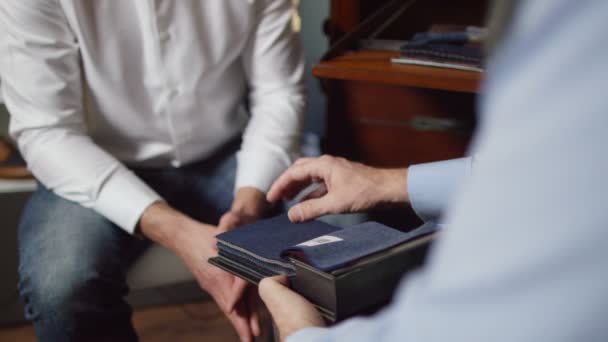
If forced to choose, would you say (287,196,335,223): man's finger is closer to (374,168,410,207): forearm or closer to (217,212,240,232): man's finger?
(374,168,410,207): forearm

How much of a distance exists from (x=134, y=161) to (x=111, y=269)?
0.92ft

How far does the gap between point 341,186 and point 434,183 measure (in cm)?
14

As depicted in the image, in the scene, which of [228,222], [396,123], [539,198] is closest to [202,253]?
[228,222]

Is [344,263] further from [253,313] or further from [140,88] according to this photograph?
[140,88]

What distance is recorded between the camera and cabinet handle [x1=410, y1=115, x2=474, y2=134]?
131cm

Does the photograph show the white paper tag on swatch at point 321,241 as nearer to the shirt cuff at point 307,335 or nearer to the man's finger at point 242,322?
the shirt cuff at point 307,335

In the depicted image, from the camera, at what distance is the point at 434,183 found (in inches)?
35.5

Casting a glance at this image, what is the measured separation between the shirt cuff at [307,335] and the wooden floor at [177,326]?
1.14 metres

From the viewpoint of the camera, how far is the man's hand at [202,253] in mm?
954

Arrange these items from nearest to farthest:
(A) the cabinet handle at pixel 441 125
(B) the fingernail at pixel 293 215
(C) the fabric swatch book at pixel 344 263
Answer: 1. (C) the fabric swatch book at pixel 344 263
2. (B) the fingernail at pixel 293 215
3. (A) the cabinet handle at pixel 441 125

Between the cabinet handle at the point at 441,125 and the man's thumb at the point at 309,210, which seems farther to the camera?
the cabinet handle at the point at 441,125

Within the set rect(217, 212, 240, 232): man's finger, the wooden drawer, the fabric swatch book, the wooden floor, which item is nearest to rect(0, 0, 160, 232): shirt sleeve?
rect(217, 212, 240, 232): man's finger

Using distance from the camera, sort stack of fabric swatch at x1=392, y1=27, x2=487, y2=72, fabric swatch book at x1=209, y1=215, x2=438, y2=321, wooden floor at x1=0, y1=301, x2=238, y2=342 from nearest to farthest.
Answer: fabric swatch book at x1=209, y1=215, x2=438, y2=321
stack of fabric swatch at x1=392, y1=27, x2=487, y2=72
wooden floor at x1=0, y1=301, x2=238, y2=342

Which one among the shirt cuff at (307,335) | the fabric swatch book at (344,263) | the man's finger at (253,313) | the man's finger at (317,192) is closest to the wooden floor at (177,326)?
the man's finger at (253,313)
